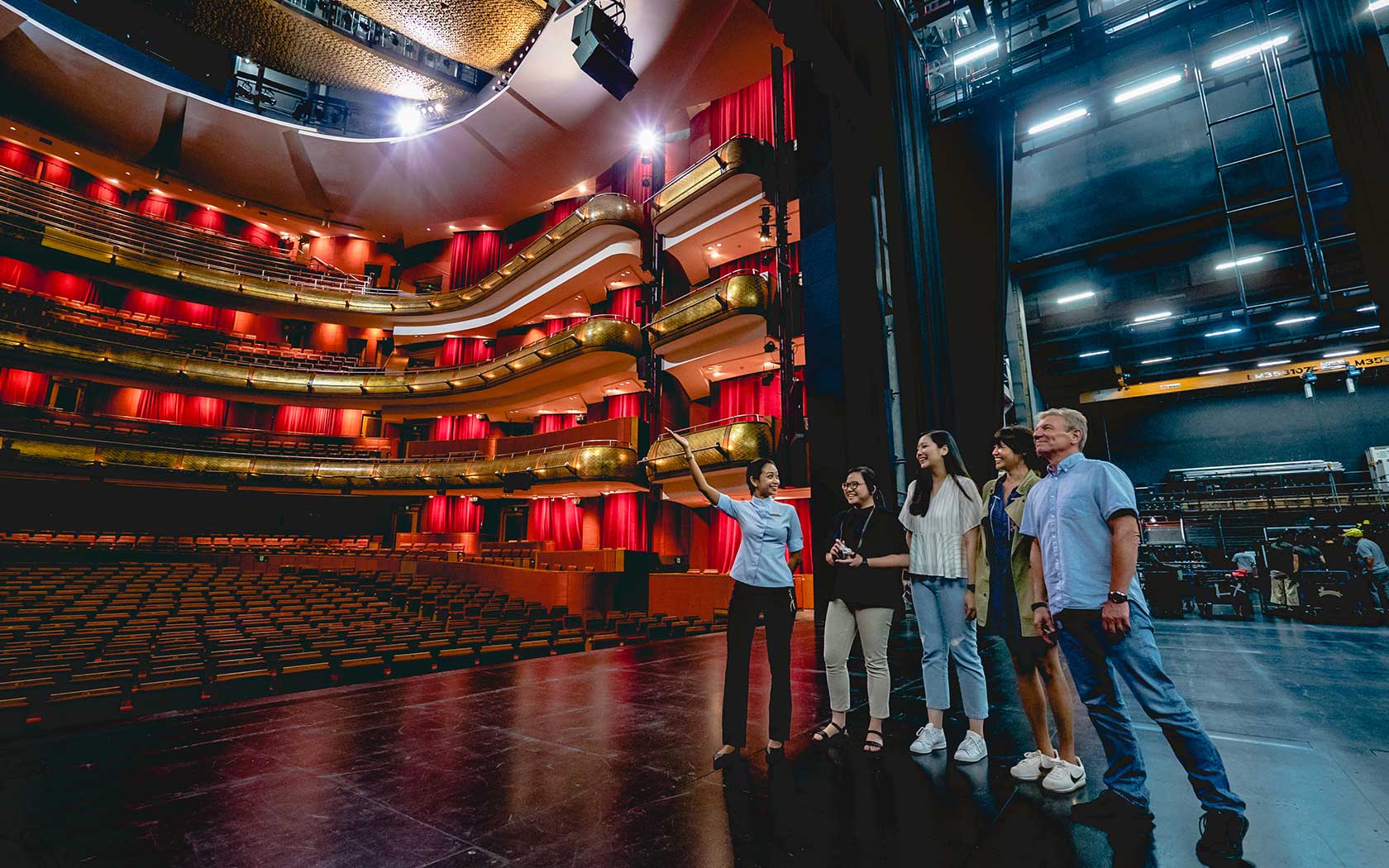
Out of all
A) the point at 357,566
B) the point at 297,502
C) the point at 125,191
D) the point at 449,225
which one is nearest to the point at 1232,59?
the point at 357,566

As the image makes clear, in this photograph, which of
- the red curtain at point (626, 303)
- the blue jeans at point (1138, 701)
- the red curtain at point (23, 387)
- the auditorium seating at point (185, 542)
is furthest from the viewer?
the red curtain at point (626, 303)

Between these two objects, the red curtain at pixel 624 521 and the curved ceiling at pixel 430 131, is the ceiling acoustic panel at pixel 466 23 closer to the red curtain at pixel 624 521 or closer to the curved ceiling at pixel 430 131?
the curved ceiling at pixel 430 131

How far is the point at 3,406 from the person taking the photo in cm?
1606

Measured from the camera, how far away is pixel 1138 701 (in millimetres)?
1752

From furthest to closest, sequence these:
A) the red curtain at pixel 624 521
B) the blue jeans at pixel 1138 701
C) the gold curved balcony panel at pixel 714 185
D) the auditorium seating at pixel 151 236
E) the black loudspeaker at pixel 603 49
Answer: the auditorium seating at pixel 151 236 → the red curtain at pixel 624 521 → the gold curved balcony panel at pixel 714 185 → the black loudspeaker at pixel 603 49 → the blue jeans at pixel 1138 701

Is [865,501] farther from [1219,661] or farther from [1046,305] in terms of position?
[1046,305]

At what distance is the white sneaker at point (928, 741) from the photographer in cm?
256

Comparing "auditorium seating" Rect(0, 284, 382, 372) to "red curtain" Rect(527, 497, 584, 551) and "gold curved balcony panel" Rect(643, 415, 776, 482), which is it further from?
"gold curved balcony panel" Rect(643, 415, 776, 482)

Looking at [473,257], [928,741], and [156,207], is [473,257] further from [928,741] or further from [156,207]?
[928,741]

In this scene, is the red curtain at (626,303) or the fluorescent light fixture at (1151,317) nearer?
the fluorescent light fixture at (1151,317)

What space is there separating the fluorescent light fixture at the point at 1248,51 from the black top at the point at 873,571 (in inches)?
311

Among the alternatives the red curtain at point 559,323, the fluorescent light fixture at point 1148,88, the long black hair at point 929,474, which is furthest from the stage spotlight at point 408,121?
the long black hair at point 929,474

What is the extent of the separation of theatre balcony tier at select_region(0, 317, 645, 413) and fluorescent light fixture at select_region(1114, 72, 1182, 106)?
1211 centimetres

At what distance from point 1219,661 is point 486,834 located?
242 inches
